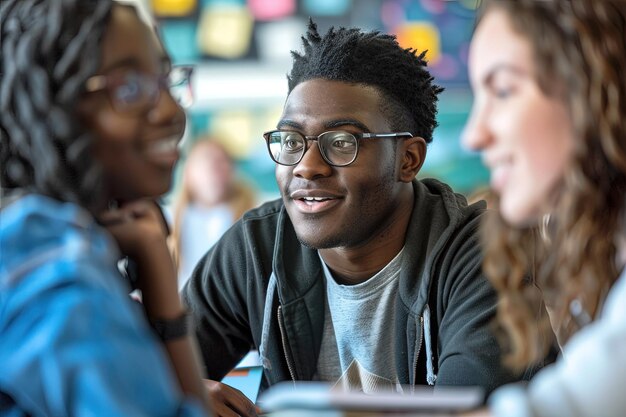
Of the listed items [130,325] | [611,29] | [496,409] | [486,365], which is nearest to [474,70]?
[611,29]

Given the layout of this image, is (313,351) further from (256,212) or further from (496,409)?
(496,409)

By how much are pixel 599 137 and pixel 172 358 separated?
0.66 metres

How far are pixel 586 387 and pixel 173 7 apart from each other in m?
4.61

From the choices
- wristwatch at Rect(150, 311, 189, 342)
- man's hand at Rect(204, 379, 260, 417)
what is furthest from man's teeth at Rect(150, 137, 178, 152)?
man's hand at Rect(204, 379, 260, 417)

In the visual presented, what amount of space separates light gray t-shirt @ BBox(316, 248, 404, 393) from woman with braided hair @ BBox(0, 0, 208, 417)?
28.3 inches

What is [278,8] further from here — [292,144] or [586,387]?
[586,387]

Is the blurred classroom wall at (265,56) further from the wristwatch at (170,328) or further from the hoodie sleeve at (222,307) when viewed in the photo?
the wristwatch at (170,328)

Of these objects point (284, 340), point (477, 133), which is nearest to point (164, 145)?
point (477, 133)

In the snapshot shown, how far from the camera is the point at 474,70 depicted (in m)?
1.19

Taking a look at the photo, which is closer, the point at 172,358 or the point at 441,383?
the point at 172,358

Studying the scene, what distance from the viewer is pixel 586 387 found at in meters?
0.98

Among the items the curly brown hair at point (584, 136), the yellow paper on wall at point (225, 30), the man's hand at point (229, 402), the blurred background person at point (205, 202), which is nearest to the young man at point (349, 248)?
the man's hand at point (229, 402)

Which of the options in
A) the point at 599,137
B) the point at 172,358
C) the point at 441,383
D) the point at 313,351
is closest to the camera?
the point at 599,137

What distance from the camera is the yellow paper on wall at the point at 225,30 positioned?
17.1ft
